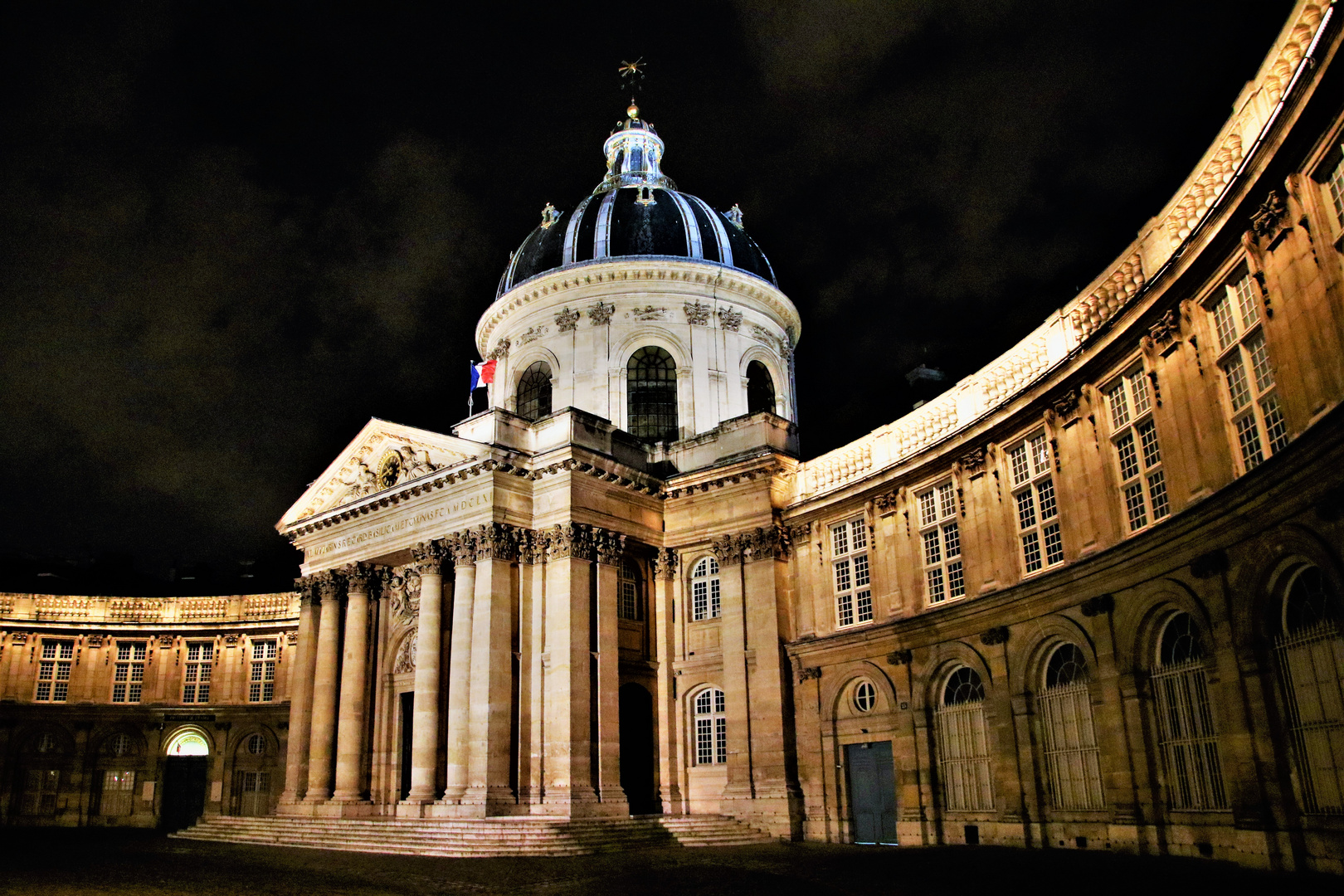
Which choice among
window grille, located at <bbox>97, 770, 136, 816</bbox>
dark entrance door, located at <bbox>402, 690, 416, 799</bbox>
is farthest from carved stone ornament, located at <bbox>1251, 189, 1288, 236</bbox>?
window grille, located at <bbox>97, 770, 136, 816</bbox>

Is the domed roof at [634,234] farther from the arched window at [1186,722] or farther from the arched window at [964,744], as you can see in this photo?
the arched window at [1186,722]

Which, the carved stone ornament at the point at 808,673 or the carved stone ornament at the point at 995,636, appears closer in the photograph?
the carved stone ornament at the point at 995,636

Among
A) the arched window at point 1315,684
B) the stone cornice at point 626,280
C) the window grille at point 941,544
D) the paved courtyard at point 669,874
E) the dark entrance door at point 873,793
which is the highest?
the stone cornice at point 626,280

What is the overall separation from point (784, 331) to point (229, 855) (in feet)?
85.7

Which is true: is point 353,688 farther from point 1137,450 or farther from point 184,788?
point 1137,450

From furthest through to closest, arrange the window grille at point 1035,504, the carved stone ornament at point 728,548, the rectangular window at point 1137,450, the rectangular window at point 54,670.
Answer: the rectangular window at point 54,670
the carved stone ornament at point 728,548
the window grille at point 1035,504
the rectangular window at point 1137,450

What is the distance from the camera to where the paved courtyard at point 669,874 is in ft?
48.0

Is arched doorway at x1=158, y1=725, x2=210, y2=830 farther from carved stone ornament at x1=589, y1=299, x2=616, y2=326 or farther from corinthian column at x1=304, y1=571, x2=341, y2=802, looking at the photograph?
carved stone ornament at x1=589, y1=299, x2=616, y2=326

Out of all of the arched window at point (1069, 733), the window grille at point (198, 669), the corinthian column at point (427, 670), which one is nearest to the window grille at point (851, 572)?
the arched window at point (1069, 733)

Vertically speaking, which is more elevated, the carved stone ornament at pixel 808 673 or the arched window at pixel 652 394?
the arched window at pixel 652 394

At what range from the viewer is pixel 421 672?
29734 mm

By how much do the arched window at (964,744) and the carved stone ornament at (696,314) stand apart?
1717 centimetres

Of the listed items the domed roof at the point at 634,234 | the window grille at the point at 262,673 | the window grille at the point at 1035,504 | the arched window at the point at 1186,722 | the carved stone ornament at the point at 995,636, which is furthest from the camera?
the window grille at the point at 262,673

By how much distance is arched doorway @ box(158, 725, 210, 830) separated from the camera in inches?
1844
